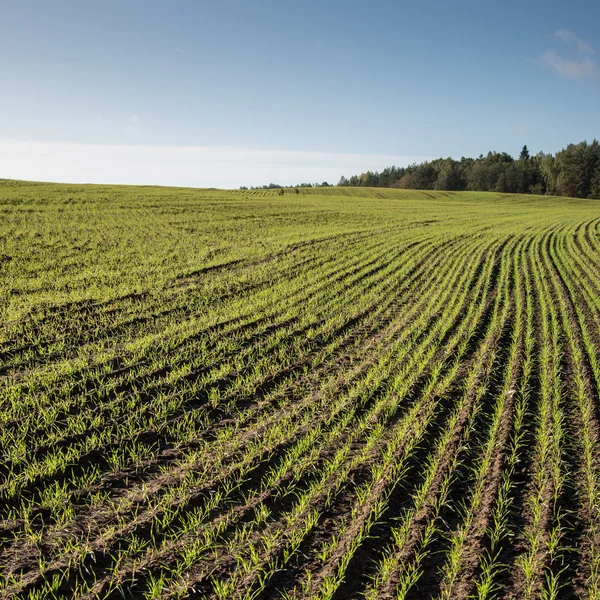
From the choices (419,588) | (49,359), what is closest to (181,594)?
(419,588)

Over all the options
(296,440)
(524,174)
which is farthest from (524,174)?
(296,440)

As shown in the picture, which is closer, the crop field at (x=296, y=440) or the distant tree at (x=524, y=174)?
the crop field at (x=296, y=440)

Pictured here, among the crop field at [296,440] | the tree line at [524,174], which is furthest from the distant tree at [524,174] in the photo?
the crop field at [296,440]

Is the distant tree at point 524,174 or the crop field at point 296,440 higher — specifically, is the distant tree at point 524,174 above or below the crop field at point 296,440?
above

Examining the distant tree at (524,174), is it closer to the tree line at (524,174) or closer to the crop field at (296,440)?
the tree line at (524,174)

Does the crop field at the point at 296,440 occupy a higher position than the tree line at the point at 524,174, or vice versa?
the tree line at the point at 524,174

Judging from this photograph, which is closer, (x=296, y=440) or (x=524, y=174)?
(x=296, y=440)

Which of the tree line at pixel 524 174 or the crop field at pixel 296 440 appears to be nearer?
the crop field at pixel 296 440

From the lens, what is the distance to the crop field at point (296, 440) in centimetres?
380

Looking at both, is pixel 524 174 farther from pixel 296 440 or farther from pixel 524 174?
pixel 296 440

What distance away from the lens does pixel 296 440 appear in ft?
18.3

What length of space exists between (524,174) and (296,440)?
Result: 115 m

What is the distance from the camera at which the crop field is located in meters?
3.80

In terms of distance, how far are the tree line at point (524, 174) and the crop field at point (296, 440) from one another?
96946 mm
